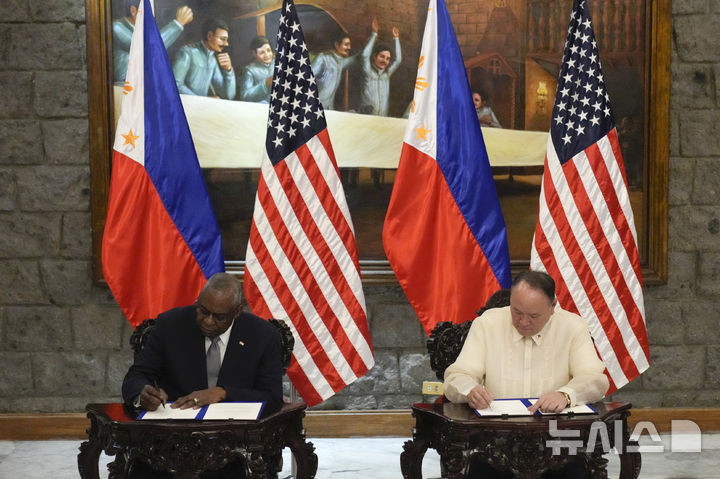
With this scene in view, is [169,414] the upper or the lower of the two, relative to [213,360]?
lower

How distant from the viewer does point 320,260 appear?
5.16 metres

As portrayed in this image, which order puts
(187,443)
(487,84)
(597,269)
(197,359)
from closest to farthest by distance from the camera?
(187,443) → (197,359) → (597,269) → (487,84)

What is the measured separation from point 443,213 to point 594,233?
903 millimetres

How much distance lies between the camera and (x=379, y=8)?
6.24 m

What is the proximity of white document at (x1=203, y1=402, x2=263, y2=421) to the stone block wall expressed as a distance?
263cm

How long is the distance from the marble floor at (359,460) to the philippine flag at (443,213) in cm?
103

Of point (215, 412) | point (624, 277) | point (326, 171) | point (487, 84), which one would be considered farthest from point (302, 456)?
point (487, 84)

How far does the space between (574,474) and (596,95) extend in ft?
8.01

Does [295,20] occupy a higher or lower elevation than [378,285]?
higher

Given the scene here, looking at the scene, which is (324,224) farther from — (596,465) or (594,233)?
(596,465)

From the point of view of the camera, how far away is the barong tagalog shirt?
4102mm

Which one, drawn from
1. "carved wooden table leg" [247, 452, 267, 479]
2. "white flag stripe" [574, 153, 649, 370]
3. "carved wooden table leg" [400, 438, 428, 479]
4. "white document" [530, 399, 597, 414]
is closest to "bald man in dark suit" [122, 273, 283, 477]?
"carved wooden table leg" [247, 452, 267, 479]

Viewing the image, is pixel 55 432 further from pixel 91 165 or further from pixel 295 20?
pixel 295 20

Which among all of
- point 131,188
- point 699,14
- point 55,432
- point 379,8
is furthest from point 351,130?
point 55,432
